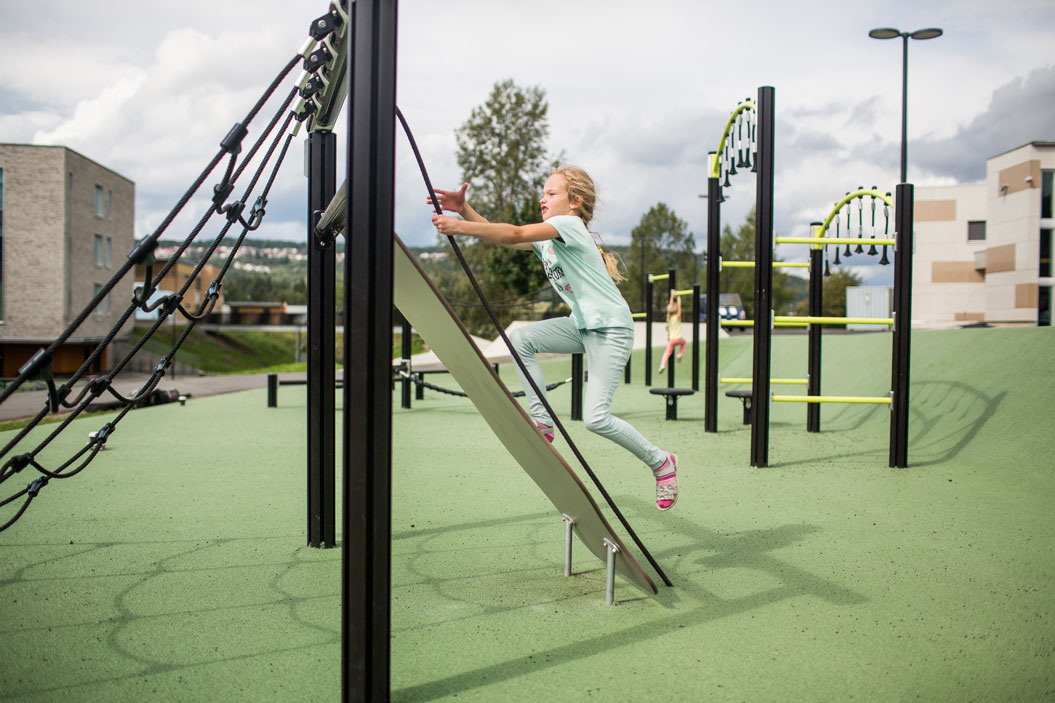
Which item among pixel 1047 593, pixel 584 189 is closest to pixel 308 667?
pixel 584 189

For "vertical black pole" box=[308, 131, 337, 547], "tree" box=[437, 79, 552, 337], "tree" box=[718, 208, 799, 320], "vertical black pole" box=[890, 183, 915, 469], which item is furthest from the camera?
"tree" box=[718, 208, 799, 320]

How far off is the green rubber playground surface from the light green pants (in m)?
0.67

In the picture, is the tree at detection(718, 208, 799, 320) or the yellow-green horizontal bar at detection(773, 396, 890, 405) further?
the tree at detection(718, 208, 799, 320)

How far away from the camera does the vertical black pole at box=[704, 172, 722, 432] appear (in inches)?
294

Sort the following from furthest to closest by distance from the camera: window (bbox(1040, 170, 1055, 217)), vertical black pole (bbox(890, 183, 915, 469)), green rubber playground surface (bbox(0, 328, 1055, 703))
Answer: window (bbox(1040, 170, 1055, 217)) → vertical black pole (bbox(890, 183, 915, 469)) → green rubber playground surface (bbox(0, 328, 1055, 703))

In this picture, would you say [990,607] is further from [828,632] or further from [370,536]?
[370,536]

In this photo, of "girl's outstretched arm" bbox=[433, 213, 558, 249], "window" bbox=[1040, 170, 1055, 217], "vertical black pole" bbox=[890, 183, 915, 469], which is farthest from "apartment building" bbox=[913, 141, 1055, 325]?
"girl's outstretched arm" bbox=[433, 213, 558, 249]

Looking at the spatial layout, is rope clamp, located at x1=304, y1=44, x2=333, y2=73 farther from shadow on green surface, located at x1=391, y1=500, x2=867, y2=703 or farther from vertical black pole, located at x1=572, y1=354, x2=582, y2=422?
vertical black pole, located at x1=572, y1=354, x2=582, y2=422

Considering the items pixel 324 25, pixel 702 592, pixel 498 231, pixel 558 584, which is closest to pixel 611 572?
pixel 558 584

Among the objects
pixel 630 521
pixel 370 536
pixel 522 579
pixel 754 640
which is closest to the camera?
pixel 370 536

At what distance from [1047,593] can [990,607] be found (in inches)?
15.1

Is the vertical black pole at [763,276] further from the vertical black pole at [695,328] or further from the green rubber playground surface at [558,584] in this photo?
the vertical black pole at [695,328]

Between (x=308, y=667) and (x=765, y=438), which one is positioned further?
(x=765, y=438)

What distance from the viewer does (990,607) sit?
3.05 metres
